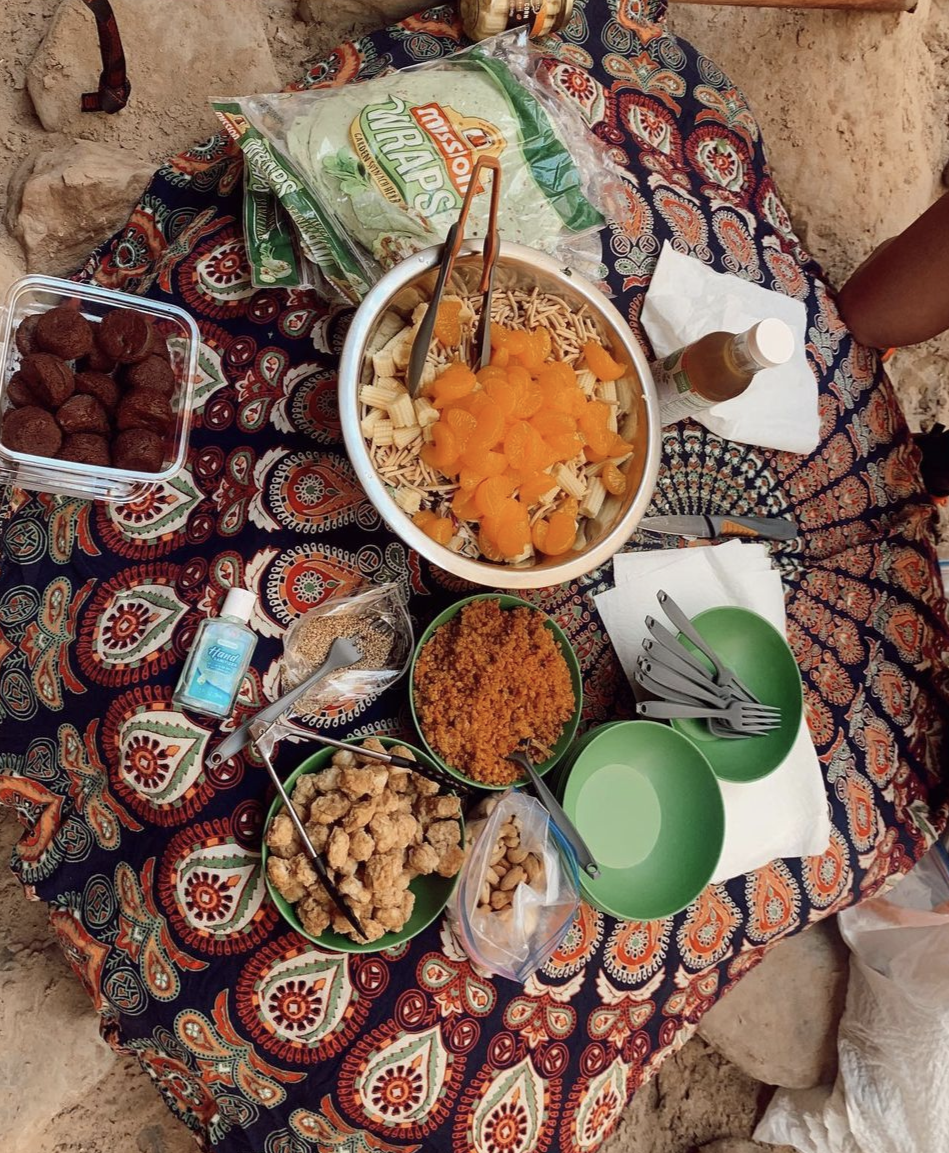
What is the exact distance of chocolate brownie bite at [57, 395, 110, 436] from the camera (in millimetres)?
1209

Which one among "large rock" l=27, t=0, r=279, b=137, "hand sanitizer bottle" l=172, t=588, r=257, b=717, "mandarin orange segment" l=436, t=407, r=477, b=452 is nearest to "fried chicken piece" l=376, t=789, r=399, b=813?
"hand sanitizer bottle" l=172, t=588, r=257, b=717

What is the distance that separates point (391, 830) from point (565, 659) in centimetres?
35

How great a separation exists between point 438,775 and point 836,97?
1.96m

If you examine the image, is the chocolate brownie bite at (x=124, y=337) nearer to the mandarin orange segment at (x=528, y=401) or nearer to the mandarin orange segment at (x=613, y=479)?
the mandarin orange segment at (x=528, y=401)

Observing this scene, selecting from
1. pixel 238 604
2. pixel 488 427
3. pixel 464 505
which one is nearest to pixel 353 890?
pixel 238 604

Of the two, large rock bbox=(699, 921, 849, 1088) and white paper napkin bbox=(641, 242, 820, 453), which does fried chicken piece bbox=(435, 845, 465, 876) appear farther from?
large rock bbox=(699, 921, 849, 1088)

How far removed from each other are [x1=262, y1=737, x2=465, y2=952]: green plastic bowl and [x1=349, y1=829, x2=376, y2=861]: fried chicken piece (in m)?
0.11

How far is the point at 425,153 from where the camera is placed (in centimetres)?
121

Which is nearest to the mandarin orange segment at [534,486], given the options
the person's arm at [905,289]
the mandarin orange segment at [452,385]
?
the mandarin orange segment at [452,385]

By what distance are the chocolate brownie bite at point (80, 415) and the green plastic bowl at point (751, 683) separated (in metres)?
0.93

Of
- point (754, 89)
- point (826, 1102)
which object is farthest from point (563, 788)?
point (754, 89)

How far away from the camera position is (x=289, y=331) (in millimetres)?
1312

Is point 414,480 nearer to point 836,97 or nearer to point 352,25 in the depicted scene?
point 352,25

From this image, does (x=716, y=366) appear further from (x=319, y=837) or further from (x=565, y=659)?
(x=319, y=837)
